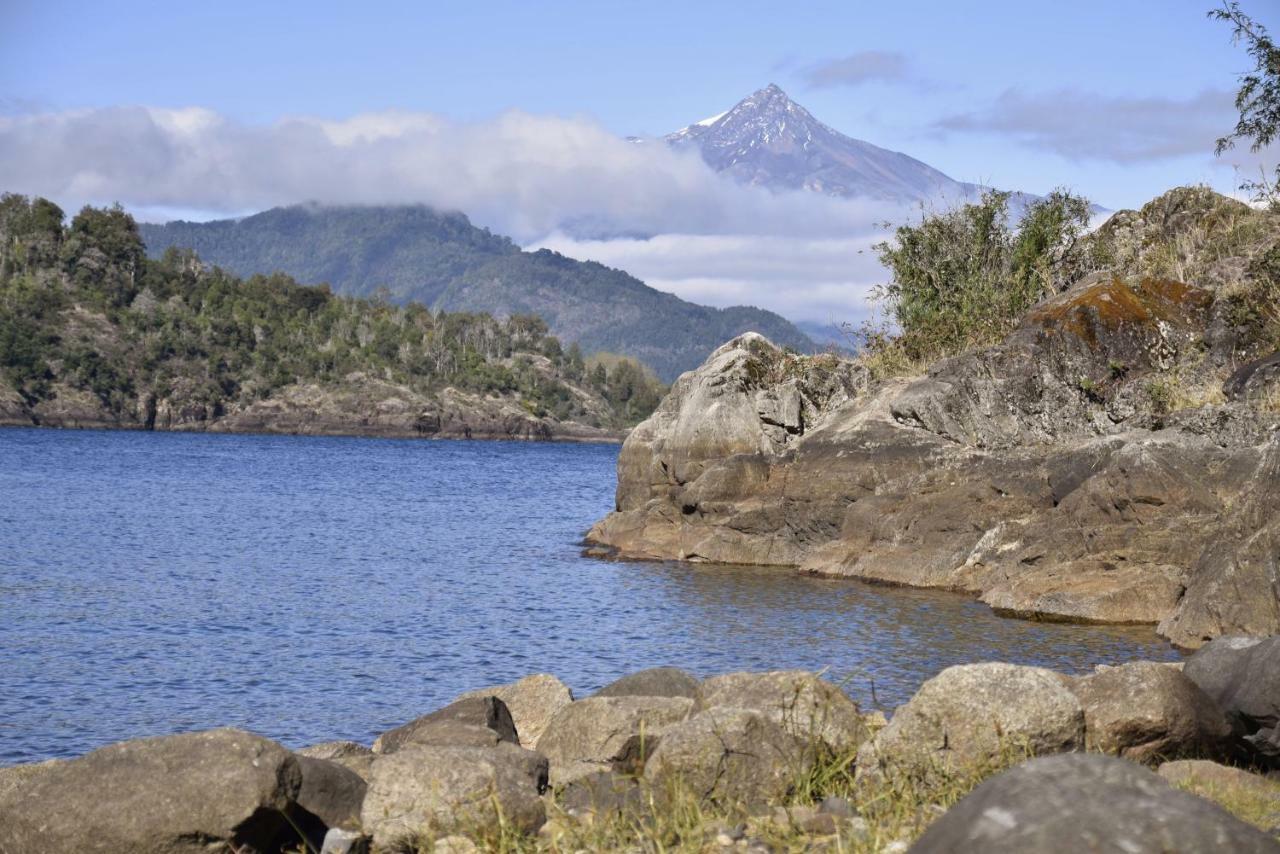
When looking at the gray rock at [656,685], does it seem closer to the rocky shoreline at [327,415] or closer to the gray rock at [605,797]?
the gray rock at [605,797]

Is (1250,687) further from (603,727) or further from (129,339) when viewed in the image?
(129,339)

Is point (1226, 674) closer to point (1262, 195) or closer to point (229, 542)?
point (1262, 195)

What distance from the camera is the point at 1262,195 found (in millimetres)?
35531

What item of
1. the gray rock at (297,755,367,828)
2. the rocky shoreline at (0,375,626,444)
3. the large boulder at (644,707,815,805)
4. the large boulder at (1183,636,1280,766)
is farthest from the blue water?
the rocky shoreline at (0,375,626,444)

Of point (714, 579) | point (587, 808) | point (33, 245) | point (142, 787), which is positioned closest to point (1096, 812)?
point (587, 808)

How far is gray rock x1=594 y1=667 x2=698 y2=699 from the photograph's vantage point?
1371 cm

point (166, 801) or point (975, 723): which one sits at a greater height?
point (975, 723)

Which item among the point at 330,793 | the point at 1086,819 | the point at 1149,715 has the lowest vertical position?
the point at 330,793

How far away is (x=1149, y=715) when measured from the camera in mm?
10766

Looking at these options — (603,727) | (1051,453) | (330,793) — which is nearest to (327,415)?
(1051,453)

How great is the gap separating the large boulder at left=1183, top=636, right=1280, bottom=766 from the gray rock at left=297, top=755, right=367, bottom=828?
7.54m

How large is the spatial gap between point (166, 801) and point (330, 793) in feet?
4.12

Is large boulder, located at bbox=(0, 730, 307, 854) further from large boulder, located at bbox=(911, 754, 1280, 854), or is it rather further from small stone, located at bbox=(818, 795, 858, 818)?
large boulder, located at bbox=(911, 754, 1280, 854)

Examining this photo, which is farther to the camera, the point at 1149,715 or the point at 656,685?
the point at 656,685
